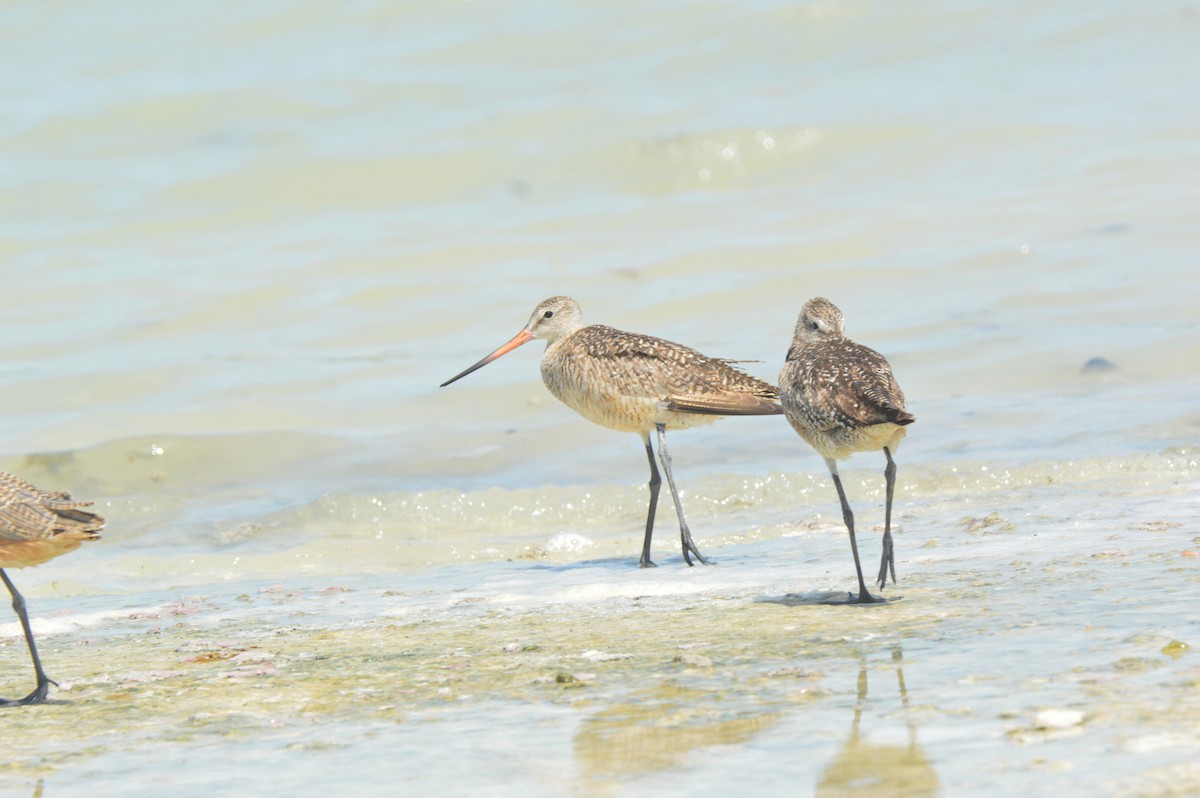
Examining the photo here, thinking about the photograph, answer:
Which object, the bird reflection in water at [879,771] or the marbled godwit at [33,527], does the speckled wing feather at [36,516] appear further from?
the bird reflection in water at [879,771]

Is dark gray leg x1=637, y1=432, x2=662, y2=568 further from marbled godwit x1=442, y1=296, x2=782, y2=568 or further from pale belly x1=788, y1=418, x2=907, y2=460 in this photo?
pale belly x1=788, y1=418, x2=907, y2=460

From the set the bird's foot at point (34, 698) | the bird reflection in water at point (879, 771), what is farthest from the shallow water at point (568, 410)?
the bird's foot at point (34, 698)

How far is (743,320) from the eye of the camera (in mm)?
12047

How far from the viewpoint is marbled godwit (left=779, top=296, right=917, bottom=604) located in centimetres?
505

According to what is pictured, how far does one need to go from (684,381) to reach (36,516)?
10.5 feet

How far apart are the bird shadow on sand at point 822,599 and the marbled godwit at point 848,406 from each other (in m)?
0.04

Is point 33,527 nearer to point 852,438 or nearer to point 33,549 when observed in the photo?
point 33,549

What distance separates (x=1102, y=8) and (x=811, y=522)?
14.0 meters

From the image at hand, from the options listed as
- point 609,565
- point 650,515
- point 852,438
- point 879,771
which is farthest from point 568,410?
point 879,771

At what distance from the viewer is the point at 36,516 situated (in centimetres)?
472

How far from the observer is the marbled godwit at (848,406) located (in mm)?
5047

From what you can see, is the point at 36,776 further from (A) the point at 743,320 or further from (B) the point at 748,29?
(B) the point at 748,29

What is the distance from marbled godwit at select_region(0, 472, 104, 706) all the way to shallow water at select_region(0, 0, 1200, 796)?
36 cm

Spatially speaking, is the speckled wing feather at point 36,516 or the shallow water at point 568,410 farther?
the speckled wing feather at point 36,516
